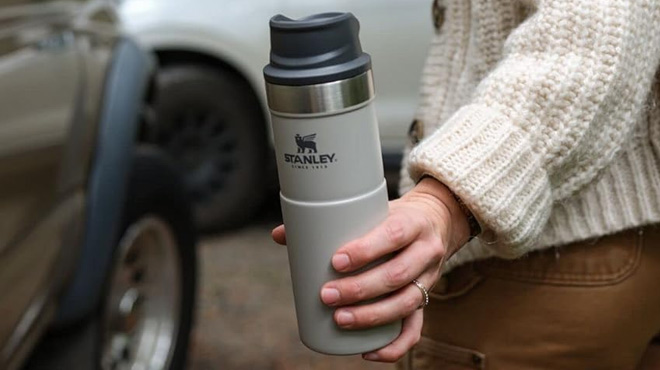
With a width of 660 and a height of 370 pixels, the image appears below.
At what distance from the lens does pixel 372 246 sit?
116cm

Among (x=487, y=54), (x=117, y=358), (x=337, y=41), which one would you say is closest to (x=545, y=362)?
(x=487, y=54)

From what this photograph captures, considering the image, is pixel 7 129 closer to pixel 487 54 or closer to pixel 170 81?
pixel 487 54

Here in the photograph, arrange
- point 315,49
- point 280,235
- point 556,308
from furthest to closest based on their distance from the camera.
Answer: point 556,308 → point 280,235 → point 315,49

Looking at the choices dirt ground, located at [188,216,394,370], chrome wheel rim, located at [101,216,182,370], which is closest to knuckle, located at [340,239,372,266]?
chrome wheel rim, located at [101,216,182,370]

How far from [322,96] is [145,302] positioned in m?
2.67

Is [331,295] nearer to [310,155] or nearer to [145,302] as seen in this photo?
[310,155]

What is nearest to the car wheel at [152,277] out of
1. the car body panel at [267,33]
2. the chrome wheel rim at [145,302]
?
the chrome wheel rim at [145,302]

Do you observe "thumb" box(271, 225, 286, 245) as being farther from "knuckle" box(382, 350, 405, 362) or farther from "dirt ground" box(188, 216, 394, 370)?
"dirt ground" box(188, 216, 394, 370)

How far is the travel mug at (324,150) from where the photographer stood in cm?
110

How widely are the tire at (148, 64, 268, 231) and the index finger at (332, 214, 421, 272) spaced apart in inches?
171

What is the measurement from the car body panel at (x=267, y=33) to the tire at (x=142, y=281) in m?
1.56

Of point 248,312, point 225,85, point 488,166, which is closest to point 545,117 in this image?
point 488,166

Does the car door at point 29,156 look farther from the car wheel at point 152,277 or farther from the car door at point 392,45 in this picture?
the car door at point 392,45

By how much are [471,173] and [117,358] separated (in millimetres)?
2404
